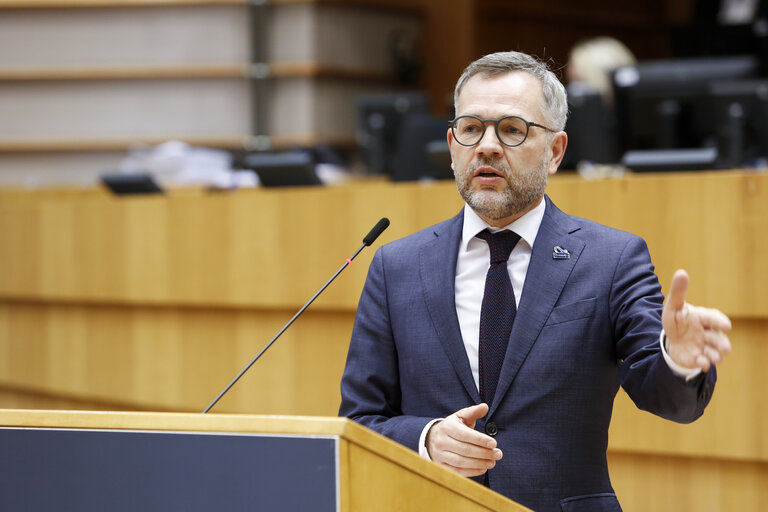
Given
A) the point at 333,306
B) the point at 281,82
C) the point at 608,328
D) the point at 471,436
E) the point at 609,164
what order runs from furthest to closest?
the point at 281,82, the point at 609,164, the point at 333,306, the point at 608,328, the point at 471,436

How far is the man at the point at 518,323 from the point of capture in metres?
1.71

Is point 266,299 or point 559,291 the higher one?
point 559,291

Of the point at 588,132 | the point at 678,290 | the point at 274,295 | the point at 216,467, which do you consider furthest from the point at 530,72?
the point at 588,132

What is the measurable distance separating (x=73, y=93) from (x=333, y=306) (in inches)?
170

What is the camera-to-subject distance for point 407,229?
3.19 meters

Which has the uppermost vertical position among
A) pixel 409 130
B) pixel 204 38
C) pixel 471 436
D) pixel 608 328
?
pixel 204 38

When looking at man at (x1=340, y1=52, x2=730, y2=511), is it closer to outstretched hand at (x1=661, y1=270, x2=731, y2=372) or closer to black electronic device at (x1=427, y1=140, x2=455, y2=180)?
outstretched hand at (x1=661, y1=270, x2=731, y2=372)

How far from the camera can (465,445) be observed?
1.54m

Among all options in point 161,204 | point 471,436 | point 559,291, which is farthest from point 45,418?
point 161,204

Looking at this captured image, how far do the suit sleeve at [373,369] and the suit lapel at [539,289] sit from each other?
0.20m

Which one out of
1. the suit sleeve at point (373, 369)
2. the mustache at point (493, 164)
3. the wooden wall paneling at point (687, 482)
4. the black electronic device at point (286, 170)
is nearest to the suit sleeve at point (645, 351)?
the mustache at point (493, 164)

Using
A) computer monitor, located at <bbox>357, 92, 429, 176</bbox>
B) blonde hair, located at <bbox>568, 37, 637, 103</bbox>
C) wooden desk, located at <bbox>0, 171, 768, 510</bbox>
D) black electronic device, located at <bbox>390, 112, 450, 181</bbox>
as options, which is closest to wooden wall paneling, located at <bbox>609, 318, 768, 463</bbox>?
wooden desk, located at <bbox>0, 171, 768, 510</bbox>

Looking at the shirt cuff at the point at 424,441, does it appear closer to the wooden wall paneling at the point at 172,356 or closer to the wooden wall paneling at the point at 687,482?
the wooden wall paneling at the point at 687,482

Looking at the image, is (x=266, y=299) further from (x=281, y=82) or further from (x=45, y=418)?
(x=281, y=82)
